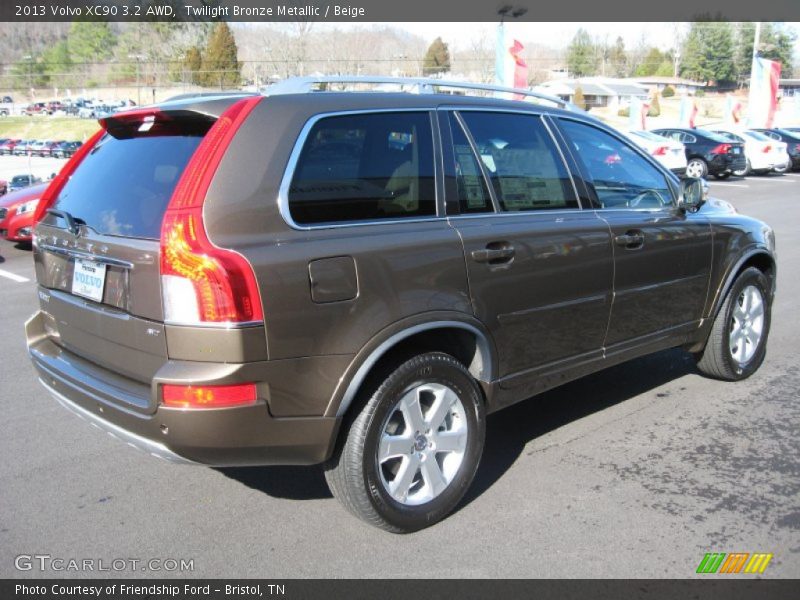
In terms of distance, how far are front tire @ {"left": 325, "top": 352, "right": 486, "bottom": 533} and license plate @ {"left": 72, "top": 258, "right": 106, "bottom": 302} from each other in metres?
1.19

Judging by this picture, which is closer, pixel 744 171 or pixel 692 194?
pixel 692 194

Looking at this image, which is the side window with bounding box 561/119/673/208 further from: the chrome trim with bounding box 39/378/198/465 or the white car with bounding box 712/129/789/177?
the white car with bounding box 712/129/789/177

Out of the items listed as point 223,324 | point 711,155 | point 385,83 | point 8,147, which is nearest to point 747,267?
point 385,83

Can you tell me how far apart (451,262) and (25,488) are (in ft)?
7.78

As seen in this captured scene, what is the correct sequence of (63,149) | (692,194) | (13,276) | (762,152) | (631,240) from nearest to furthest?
(631,240) → (692,194) → (13,276) → (762,152) → (63,149)

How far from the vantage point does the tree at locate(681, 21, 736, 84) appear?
89.7m

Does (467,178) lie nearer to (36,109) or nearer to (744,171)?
(744,171)

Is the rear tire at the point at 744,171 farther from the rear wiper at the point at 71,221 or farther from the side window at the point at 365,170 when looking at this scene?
the rear wiper at the point at 71,221

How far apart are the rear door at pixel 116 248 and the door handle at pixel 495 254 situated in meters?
1.30

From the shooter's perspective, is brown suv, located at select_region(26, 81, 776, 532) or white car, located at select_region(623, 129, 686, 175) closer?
brown suv, located at select_region(26, 81, 776, 532)

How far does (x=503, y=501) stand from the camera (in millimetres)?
3564

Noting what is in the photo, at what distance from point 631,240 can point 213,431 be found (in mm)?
2545

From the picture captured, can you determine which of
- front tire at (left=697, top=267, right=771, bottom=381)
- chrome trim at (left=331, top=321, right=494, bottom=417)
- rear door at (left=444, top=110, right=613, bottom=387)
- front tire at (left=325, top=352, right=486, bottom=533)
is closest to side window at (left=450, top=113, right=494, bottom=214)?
rear door at (left=444, top=110, right=613, bottom=387)

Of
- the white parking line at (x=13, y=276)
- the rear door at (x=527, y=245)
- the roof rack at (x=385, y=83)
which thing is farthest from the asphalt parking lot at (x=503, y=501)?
the white parking line at (x=13, y=276)
